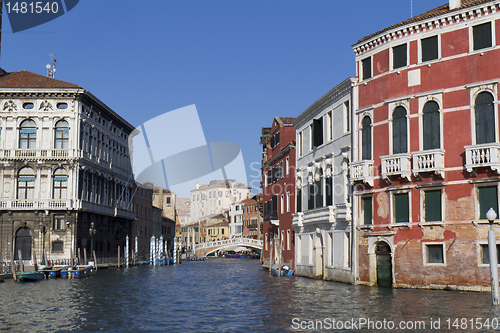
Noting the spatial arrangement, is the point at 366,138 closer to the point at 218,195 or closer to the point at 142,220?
the point at 142,220

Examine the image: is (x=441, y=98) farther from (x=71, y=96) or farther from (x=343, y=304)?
(x=71, y=96)

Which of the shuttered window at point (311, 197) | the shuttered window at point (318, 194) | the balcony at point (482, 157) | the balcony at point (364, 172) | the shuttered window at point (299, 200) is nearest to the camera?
the balcony at point (482, 157)

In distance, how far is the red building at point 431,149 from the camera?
2097 centimetres

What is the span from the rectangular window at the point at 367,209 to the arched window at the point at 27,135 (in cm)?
2891

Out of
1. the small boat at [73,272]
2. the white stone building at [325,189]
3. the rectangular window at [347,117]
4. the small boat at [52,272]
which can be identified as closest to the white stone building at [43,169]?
the small boat at [52,272]

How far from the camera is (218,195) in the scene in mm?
158750

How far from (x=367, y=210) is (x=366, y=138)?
3.13 meters

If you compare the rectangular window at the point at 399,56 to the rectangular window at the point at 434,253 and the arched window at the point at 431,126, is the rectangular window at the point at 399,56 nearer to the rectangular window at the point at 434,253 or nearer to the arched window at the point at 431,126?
the arched window at the point at 431,126

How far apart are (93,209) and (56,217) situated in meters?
3.61

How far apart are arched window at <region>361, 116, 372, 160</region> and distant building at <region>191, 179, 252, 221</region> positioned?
13010 cm

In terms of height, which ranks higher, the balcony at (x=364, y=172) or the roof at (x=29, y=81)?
the roof at (x=29, y=81)

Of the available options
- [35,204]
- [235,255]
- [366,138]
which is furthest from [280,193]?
[235,255]

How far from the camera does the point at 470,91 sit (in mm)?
21406

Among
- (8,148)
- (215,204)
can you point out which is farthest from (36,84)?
(215,204)
